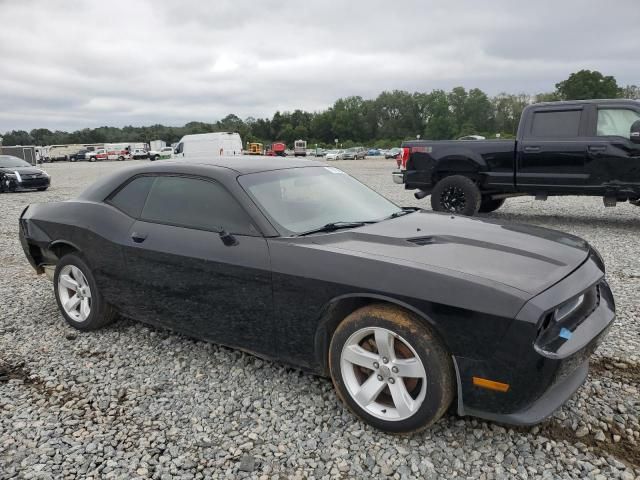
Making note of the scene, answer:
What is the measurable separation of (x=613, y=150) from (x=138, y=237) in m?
7.28

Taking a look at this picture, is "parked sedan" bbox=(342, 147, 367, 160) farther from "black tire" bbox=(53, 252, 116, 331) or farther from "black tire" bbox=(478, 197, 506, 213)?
"black tire" bbox=(53, 252, 116, 331)

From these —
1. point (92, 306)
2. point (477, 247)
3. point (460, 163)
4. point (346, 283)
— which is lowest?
point (92, 306)

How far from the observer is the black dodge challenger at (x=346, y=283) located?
7.51 feet

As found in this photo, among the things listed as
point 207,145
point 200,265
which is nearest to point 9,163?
point 207,145

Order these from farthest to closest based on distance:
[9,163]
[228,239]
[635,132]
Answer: [9,163], [635,132], [228,239]

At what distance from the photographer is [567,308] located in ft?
8.18

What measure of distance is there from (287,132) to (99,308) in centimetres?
12420

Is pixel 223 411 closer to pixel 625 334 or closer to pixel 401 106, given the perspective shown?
pixel 625 334

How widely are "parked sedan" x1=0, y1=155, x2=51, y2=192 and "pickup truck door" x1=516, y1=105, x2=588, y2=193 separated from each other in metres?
15.9

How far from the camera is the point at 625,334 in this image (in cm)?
378

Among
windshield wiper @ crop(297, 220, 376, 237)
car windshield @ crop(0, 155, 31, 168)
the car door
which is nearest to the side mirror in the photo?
the car door

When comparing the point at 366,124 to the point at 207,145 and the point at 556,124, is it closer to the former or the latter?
the point at 207,145

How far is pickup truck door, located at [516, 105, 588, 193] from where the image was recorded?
7969mm

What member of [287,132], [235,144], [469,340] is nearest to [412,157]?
[469,340]
